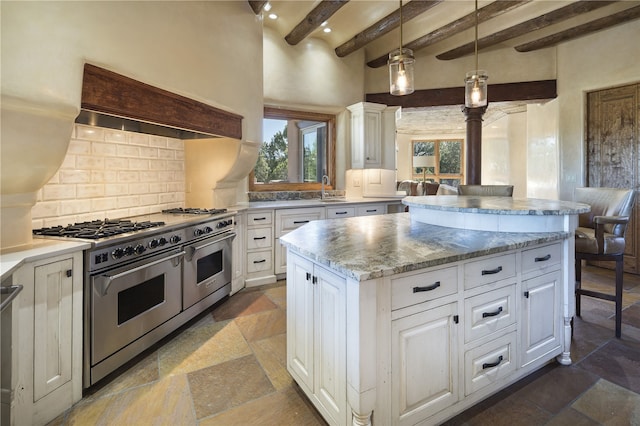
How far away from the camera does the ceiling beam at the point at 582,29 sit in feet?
12.1

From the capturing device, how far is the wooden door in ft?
12.9

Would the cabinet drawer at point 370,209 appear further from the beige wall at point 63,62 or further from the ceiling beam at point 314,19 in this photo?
the beige wall at point 63,62

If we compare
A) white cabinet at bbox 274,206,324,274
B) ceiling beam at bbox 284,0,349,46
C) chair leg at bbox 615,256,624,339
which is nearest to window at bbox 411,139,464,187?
ceiling beam at bbox 284,0,349,46

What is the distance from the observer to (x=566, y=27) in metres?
4.24

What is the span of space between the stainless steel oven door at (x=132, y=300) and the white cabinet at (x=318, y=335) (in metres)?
0.98

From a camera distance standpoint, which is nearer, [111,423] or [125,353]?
[111,423]

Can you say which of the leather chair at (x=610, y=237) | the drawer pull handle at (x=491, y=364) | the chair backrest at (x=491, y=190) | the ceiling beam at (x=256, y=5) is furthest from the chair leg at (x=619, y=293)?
the ceiling beam at (x=256, y=5)

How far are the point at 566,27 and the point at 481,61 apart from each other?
1056 mm

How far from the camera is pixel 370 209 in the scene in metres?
4.50

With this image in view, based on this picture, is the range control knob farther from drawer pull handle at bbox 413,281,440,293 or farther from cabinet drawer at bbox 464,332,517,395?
cabinet drawer at bbox 464,332,517,395

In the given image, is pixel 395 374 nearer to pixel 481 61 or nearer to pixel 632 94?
pixel 632 94

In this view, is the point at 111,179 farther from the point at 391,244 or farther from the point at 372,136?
the point at 372,136

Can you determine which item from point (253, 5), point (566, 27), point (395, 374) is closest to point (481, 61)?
point (566, 27)

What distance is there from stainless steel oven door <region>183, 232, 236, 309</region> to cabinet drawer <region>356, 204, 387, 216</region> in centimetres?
178
